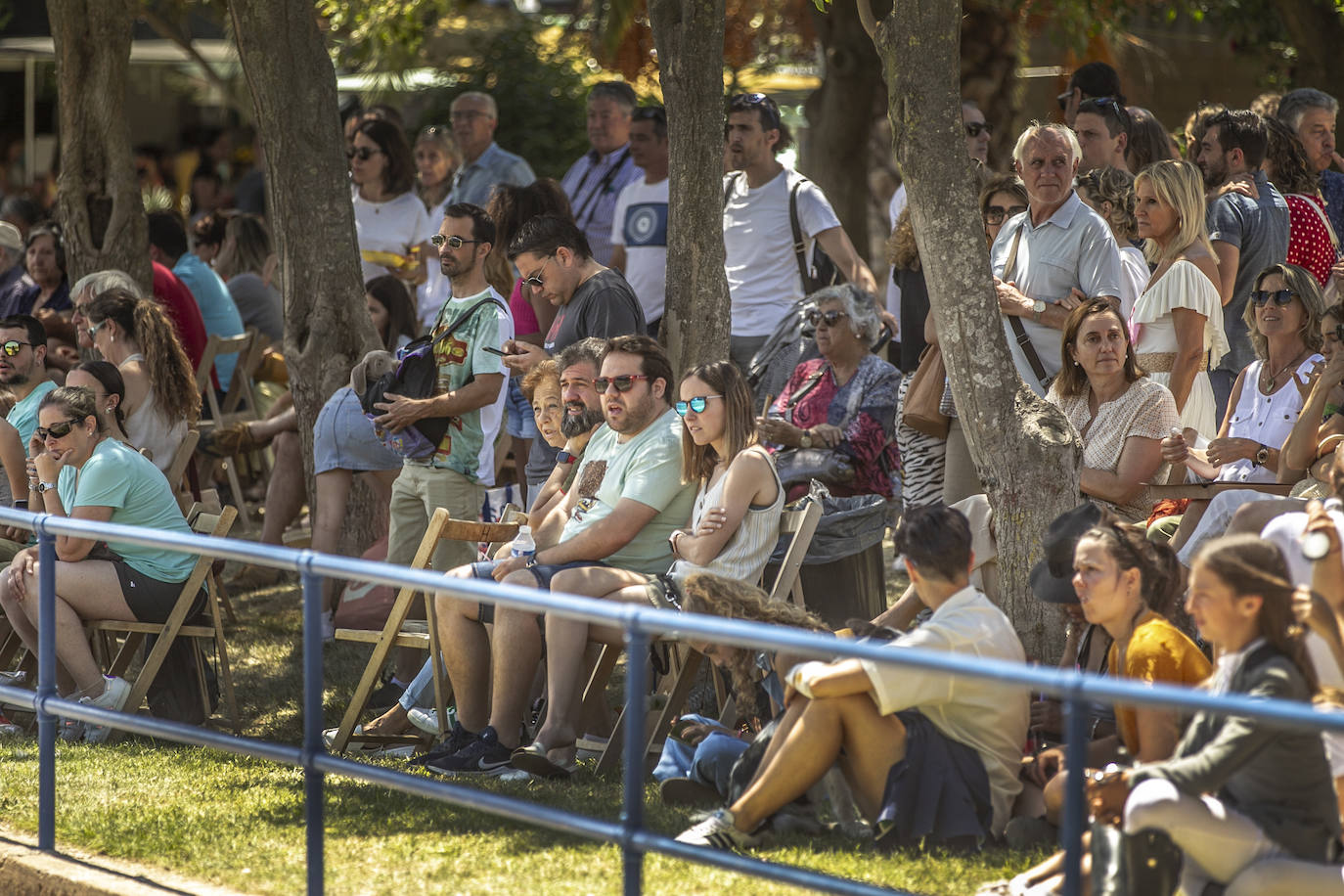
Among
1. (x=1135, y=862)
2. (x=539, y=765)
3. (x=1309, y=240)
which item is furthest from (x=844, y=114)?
(x=1135, y=862)

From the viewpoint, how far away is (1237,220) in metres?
6.76

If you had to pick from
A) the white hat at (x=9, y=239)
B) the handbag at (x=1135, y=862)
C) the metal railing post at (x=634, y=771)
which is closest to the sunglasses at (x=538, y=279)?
the metal railing post at (x=634, y=771)

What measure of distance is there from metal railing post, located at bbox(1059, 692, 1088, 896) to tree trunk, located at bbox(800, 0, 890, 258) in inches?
384

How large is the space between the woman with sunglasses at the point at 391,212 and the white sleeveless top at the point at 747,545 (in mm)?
4654

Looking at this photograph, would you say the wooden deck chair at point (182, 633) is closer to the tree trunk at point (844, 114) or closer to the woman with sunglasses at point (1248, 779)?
the woman with sunglasses at point (1248, 779)

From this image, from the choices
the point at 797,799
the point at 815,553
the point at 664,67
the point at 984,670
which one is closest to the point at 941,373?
the point at 815,553

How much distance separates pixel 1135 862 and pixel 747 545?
234cm

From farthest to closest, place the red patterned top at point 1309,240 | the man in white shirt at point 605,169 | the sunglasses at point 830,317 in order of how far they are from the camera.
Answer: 1. the man in white shirt at point 605,169
2. the sunglasses at point 830,317
3. the red patterned top at point 1309,240

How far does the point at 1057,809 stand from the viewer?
173 inches

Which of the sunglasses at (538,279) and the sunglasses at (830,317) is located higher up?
the sunglasses at (538,279)

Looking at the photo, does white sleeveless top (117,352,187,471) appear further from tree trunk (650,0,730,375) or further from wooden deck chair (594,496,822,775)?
wooden deck chair (594,496,822,775)

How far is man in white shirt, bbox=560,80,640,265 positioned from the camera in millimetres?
9125

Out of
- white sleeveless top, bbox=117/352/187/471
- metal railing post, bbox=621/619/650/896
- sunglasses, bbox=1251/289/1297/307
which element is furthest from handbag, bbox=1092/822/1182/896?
white sleeveless top, bbox=117/352/187/471

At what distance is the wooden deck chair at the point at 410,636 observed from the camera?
6.02 m
